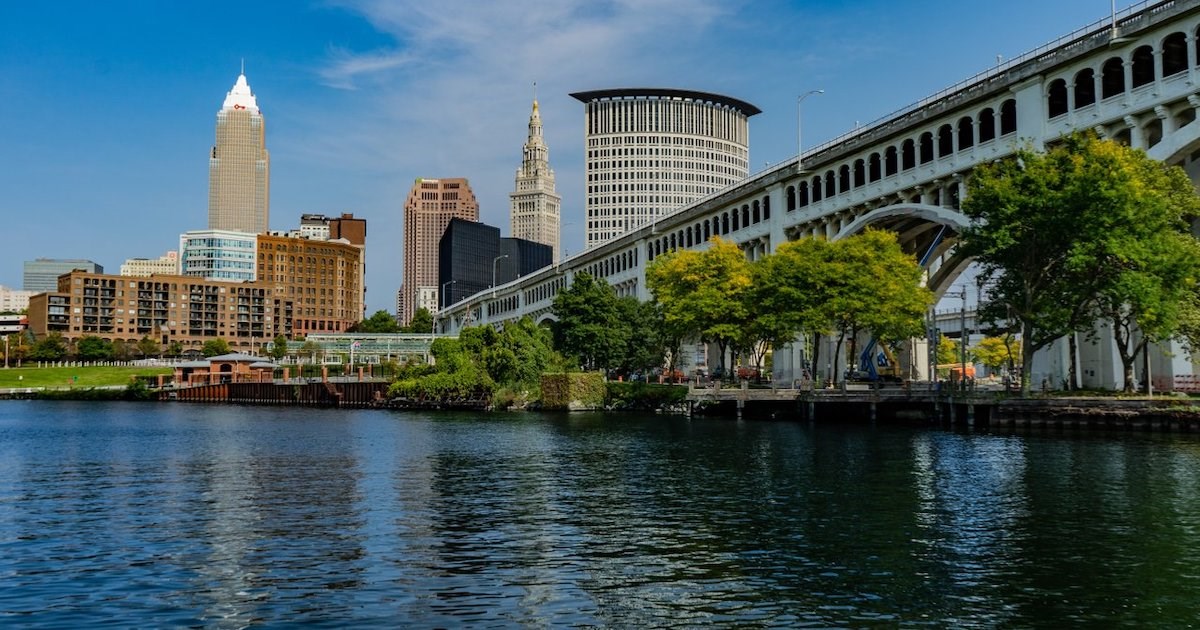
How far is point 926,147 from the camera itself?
292 feet

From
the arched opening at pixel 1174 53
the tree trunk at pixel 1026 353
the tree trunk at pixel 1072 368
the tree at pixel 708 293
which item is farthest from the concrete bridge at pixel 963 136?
the tree at pixel 708 293

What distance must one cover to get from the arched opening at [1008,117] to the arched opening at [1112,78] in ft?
27.8

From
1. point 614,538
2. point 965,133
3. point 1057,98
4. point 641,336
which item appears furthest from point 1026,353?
point 641,336

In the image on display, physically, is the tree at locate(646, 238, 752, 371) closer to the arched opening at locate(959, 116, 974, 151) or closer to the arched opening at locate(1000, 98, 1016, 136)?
the arched opening at locate(959, 116, 974, 151)

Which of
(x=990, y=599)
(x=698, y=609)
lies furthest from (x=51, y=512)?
(x=990, y=599)

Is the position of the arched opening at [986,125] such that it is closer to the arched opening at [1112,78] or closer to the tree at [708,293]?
the arched opening at [1112,78]

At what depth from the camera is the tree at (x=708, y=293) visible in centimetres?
9625

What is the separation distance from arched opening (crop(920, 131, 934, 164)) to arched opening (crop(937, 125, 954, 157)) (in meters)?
1.16

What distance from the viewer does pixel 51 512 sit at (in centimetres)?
3394

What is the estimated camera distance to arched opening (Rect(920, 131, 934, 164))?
3472 inches

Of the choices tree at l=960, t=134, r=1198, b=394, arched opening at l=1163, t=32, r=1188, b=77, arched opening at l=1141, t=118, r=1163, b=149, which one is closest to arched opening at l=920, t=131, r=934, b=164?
tree at l=960, t=134, r=1198, b=394

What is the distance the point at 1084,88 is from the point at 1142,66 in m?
4.73

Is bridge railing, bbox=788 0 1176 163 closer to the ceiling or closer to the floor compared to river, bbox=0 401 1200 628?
closer to the ceiling

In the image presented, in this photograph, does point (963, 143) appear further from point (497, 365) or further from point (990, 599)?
point (990, 599)
